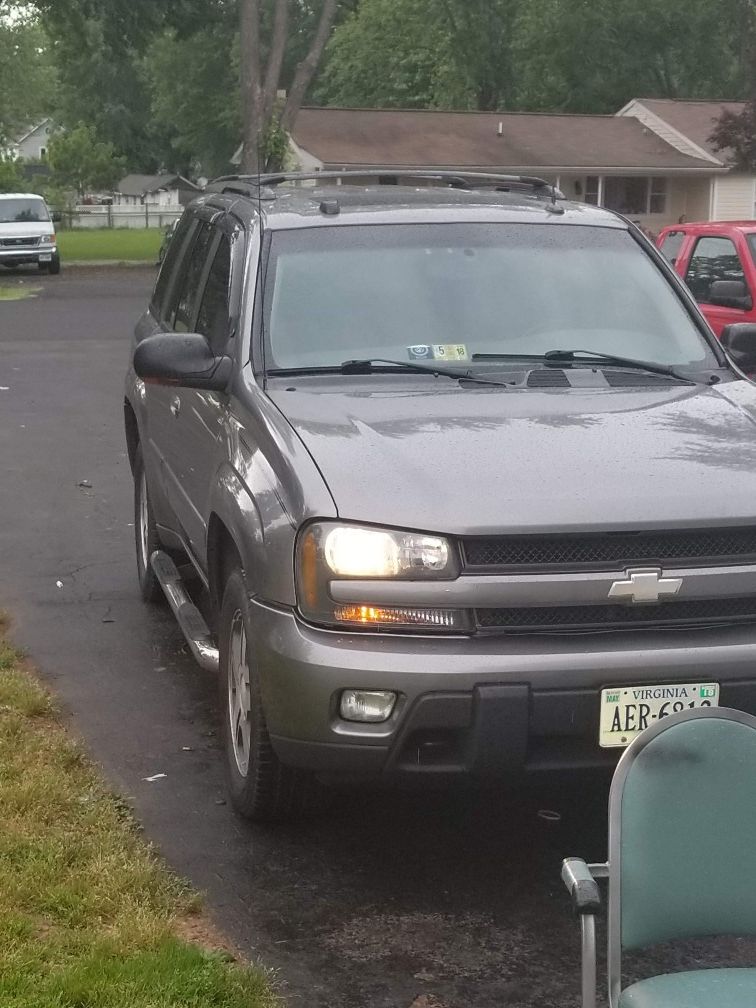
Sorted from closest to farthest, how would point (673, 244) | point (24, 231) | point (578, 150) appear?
point (673, 244)
point (24, 231)
point (578, 150)

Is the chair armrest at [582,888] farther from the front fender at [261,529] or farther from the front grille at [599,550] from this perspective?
the front fender at [261,529]

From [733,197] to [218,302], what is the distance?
172 feet

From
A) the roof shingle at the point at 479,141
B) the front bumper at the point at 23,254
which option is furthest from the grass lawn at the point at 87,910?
the roof shingle at the point at 479,141

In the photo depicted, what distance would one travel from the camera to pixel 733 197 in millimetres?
55625

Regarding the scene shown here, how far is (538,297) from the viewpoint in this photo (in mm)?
5598

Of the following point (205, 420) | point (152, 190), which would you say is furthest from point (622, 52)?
point (205, 420)

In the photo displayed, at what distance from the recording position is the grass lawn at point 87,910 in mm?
3721

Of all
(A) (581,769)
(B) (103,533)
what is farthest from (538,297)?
(B) (103,533)

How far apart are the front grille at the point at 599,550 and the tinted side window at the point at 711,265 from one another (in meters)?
8.47

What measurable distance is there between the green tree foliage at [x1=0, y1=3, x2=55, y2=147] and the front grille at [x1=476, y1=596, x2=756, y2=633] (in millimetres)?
65849

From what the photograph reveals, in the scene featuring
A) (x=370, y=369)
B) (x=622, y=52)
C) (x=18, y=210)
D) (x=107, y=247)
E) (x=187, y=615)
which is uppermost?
(x=622, y=52)

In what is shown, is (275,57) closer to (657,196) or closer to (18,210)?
(18,210)

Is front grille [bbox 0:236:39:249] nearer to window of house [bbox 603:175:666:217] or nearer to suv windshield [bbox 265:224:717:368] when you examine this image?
window of house [bbox 603:175:666:217]

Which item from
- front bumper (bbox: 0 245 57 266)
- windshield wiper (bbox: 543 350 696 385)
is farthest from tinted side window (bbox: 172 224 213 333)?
front bumper (bbox: 0 245 57 266)
